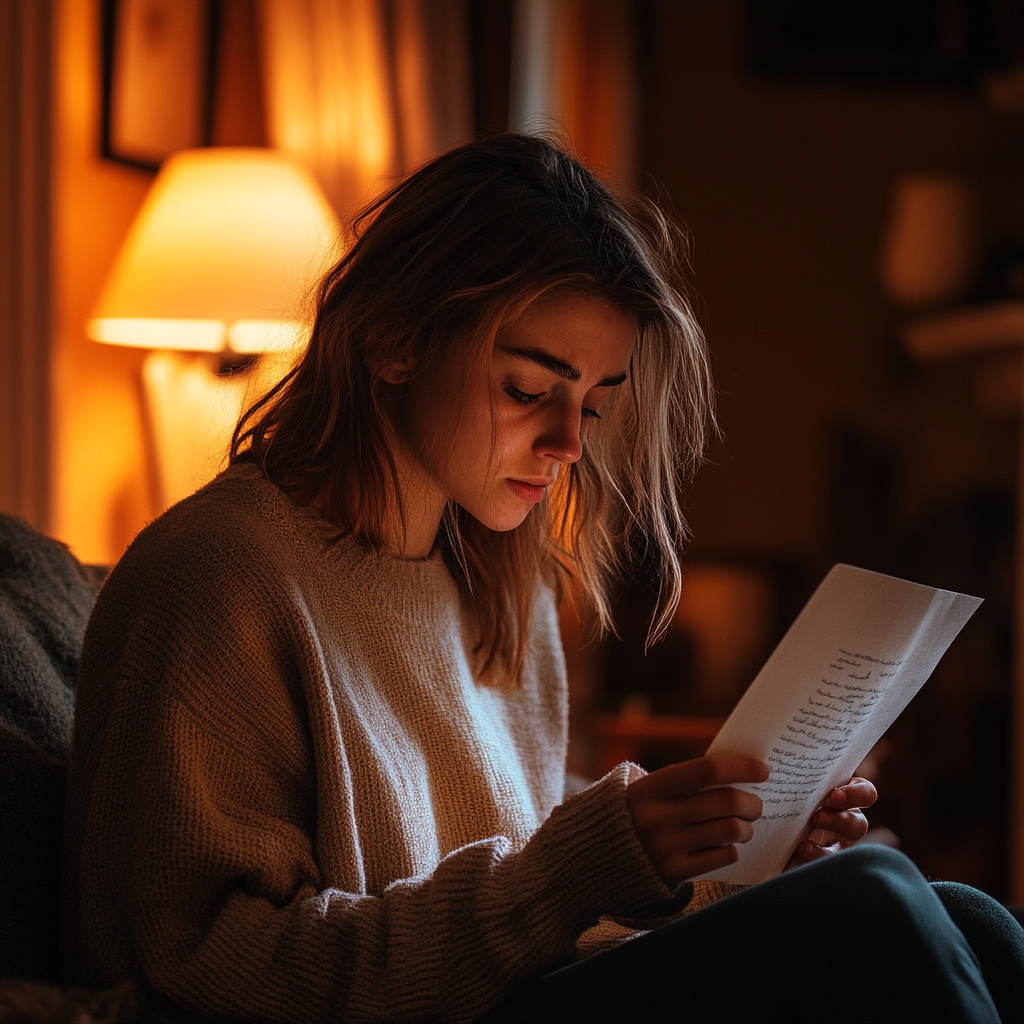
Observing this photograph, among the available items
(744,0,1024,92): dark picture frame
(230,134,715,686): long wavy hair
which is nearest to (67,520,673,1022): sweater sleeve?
(230,134,715,686): long wavy hair

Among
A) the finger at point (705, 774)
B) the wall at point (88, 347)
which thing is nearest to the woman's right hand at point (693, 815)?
the finger at point (705, 774)

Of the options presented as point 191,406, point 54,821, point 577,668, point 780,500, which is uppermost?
point 191,406

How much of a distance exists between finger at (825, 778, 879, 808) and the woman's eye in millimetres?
385

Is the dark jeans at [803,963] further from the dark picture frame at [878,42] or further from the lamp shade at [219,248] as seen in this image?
the dark picture frame at [878,42]

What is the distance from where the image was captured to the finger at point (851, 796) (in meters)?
0.94

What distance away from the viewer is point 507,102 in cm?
253

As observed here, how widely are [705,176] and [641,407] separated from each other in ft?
8.08

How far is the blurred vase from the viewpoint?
3.12 m

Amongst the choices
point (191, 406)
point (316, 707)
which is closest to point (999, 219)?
point (191, 406)

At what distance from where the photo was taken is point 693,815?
77cm

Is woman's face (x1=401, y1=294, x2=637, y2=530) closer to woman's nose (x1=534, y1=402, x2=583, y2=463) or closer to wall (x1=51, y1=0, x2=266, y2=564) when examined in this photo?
woman's nose (x1=534, y1=402, x2=583, y2=463)

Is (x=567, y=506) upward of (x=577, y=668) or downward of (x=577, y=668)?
upward

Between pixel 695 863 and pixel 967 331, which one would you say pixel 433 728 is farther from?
pixel 967 331

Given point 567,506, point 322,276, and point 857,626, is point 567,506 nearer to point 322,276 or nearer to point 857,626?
point 322,276
